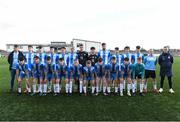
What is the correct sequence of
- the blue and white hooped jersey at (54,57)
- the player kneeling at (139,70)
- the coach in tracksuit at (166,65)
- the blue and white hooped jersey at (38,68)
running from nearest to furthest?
the blue and white hooped jersey at (38,68)
the player kneeling at (139,70)
the blue and white hooped jersey at (54,57)
the coach in tracksuit at (166,65)

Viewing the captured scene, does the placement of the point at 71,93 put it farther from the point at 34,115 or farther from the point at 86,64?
the point at 34,115

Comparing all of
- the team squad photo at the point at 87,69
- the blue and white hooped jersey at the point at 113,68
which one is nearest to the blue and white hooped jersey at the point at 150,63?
the team squad photo at the point at 87,69

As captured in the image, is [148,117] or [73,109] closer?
[148,117]

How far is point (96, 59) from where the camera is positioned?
9.60m

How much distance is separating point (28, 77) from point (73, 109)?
3155 millimetres

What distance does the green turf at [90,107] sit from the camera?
20.9 feet

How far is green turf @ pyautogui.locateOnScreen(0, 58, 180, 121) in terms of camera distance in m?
6.36

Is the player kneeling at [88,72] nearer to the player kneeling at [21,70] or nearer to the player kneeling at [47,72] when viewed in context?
the player kneeling at [47,72]

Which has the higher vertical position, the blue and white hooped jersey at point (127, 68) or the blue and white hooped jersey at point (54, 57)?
the blue and white hooped jersey at point (54, 57)

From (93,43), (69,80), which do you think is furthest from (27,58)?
(93,43)

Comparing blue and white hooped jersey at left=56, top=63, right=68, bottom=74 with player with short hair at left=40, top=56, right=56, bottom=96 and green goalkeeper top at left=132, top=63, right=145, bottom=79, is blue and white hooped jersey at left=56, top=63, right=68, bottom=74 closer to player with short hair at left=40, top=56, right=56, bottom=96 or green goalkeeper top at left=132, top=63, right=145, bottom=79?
player with short hair at left=40, top=56, right=56, bottom=96

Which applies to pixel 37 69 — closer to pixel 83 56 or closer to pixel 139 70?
pixel 83 56

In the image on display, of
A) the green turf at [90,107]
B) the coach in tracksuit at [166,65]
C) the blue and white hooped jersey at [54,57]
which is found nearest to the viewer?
the green turf at [90,107]

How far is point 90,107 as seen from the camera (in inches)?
285
